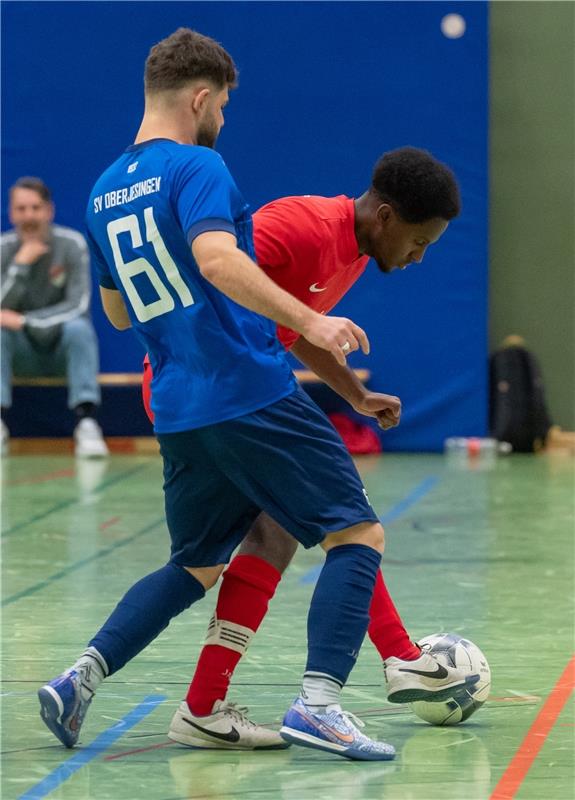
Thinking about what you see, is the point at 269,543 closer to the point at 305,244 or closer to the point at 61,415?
the point at 305,244

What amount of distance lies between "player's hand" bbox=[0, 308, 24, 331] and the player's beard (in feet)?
22.9

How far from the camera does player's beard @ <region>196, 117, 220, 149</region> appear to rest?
11.1 ft

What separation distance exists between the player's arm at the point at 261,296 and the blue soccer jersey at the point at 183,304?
159 millimetres

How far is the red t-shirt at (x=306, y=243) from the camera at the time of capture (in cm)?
344

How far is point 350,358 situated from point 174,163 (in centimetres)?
759

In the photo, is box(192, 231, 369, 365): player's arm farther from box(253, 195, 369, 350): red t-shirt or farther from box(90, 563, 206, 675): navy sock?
box(90, 563, 206, 675): navy sock

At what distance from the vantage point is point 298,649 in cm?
442

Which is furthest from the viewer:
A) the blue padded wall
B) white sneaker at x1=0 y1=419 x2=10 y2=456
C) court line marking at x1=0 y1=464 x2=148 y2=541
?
the blue padded wall

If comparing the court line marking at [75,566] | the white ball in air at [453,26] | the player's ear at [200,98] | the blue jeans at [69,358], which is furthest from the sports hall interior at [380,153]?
the player's ear at [200,98]

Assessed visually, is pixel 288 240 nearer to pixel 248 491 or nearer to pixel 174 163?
pixel 174 163

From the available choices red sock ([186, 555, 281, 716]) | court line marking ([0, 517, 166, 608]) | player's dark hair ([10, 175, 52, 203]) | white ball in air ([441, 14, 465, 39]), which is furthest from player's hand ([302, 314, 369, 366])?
white ball in air ([441, 14, 465, 39])

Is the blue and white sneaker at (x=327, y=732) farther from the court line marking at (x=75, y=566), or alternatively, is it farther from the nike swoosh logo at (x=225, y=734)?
the court line marking at (x=75, y=566)

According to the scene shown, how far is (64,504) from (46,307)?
306 cm

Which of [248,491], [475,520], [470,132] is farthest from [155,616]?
[470,132]
